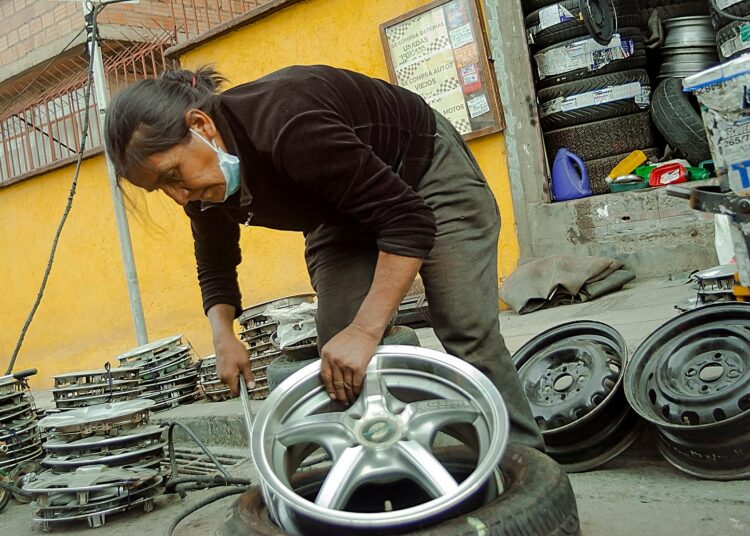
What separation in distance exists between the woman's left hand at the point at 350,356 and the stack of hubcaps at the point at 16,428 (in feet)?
9.80

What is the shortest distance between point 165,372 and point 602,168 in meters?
3.34

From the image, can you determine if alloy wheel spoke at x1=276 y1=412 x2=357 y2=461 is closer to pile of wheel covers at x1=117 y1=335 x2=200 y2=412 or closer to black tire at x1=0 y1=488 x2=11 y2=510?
black tire at x1=0 y1=488 x2=11 y2=510

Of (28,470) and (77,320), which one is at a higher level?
(77,320)

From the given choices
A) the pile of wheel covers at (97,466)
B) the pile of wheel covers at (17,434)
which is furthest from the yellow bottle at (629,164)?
the pile of wheel covers at (17,434)

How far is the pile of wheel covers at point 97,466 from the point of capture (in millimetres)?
3297

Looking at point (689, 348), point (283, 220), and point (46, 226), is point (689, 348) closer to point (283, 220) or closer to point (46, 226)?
point (283, 220)

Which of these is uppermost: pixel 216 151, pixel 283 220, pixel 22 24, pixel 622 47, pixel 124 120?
pixel 22 24

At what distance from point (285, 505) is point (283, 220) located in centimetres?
80

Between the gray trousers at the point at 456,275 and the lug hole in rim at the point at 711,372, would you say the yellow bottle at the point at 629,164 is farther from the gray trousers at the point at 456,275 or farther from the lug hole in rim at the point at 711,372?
the gray trousers at the point at 456,275

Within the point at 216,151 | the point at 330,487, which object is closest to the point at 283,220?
the point at 216,151

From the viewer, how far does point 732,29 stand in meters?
4.70

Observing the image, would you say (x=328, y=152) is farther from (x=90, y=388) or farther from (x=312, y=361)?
(x=90, y=388)

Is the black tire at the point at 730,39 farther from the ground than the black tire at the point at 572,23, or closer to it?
closer to it

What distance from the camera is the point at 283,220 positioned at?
215 centimetres
